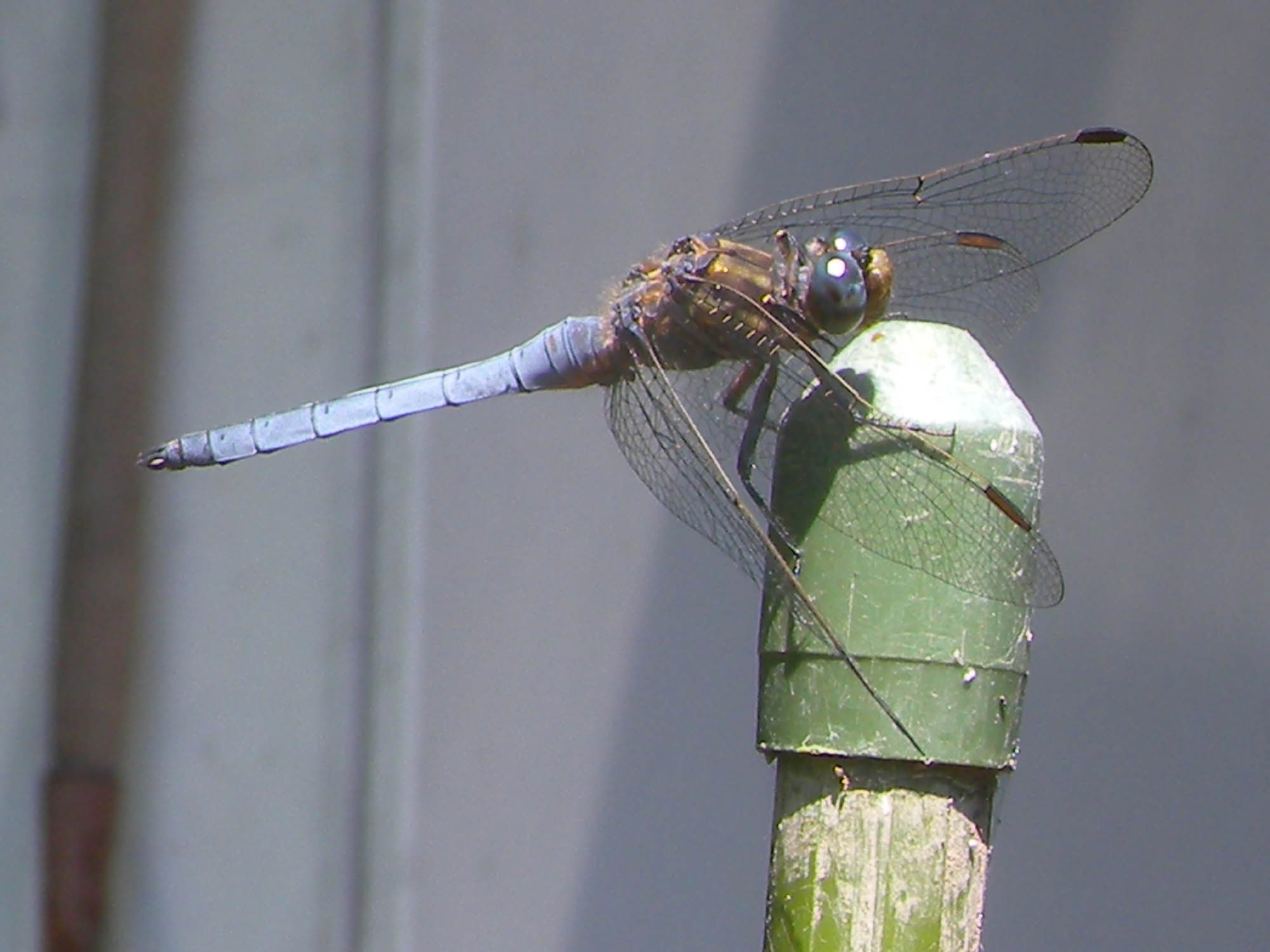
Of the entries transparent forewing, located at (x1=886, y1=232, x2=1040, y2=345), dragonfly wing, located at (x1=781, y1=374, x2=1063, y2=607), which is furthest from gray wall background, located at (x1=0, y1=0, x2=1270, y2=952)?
dragonfly wing, located at (x1=781, y1=374, x2=1063, y2=607)

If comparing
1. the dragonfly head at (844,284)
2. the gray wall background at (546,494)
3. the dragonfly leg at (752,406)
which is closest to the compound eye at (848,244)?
the dragonfly head at (844,284)

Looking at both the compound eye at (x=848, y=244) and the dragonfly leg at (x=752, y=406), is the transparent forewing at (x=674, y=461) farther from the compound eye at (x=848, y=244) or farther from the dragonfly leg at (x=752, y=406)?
the compound eye at (x=848, y=244)

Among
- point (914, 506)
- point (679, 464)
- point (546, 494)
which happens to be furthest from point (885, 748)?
point (546, 494)

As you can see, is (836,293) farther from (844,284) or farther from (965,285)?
(965,285)

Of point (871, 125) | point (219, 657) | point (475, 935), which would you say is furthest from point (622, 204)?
point (475, 935)

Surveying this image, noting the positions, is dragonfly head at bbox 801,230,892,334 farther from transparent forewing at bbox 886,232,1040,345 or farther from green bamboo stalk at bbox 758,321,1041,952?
green bamboo stalk at bbox 758,321,1041,952

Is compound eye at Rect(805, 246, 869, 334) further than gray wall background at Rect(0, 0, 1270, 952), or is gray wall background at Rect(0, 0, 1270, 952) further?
gray wall background at Rect(0, 0, 1270, 952)
